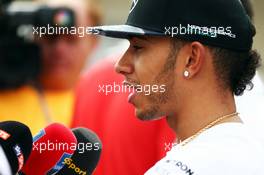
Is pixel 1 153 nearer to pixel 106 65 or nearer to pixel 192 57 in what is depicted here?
pixel 192 57

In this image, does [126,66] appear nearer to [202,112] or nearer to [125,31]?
[125,31]

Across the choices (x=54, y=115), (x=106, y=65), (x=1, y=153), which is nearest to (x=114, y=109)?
(x=106, y=65)

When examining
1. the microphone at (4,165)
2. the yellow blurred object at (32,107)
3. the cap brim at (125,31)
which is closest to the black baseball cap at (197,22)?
the cap brim at (125,31)

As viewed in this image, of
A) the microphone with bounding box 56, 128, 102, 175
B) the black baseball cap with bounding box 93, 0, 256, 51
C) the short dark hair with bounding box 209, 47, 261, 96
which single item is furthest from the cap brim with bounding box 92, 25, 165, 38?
the microphone with bounding box 56, 128, 102, 175

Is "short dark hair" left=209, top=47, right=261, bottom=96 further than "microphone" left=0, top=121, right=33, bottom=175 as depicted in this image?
Yes

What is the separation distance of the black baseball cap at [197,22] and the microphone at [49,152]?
28 cm

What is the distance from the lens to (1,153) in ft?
5.41

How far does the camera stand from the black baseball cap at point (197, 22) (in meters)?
1.89

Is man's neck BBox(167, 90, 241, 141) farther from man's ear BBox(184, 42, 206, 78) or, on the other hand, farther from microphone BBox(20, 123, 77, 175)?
microphone BBox(20, 123, 77, 175)

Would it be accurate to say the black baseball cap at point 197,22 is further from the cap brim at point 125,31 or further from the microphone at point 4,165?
the microphone at point 4,165

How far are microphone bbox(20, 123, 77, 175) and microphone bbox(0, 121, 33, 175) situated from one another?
153 mm

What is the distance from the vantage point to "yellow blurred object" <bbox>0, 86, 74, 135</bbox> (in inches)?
137

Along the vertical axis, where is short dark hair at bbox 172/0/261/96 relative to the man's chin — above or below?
above

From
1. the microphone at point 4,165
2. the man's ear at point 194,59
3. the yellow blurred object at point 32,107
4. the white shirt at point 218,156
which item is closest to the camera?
the microphone at point 4,165
